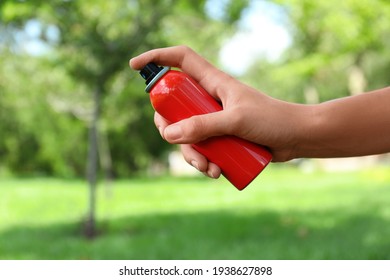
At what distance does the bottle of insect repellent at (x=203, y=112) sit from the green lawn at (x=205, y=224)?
10.6 feet

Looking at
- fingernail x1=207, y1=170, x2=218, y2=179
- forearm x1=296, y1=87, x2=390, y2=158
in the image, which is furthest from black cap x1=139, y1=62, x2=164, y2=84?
forearm x1=296, y1=87, x2=390, y2=158

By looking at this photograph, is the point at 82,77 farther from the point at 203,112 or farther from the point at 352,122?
the point at 352,122

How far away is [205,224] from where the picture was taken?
712 centimetres

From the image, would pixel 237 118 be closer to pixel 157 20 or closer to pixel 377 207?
pixel 157 20

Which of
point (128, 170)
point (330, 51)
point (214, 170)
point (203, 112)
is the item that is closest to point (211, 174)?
point (214, 170)

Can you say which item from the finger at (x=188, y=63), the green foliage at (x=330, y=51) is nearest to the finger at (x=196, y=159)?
the finger at (x=188, y=63)

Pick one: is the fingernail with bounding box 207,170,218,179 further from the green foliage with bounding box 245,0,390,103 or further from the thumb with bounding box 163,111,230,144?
the green foliage with bounding box 245,0,390,103

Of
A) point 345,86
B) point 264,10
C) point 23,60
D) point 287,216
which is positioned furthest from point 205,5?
point 345,86

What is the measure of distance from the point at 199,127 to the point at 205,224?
543cm

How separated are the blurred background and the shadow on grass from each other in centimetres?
2

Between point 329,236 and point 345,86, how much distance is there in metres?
21.6

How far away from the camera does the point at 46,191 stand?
40.1ft

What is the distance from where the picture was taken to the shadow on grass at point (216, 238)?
5.25m

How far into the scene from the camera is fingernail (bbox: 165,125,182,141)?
1841 millimetres
